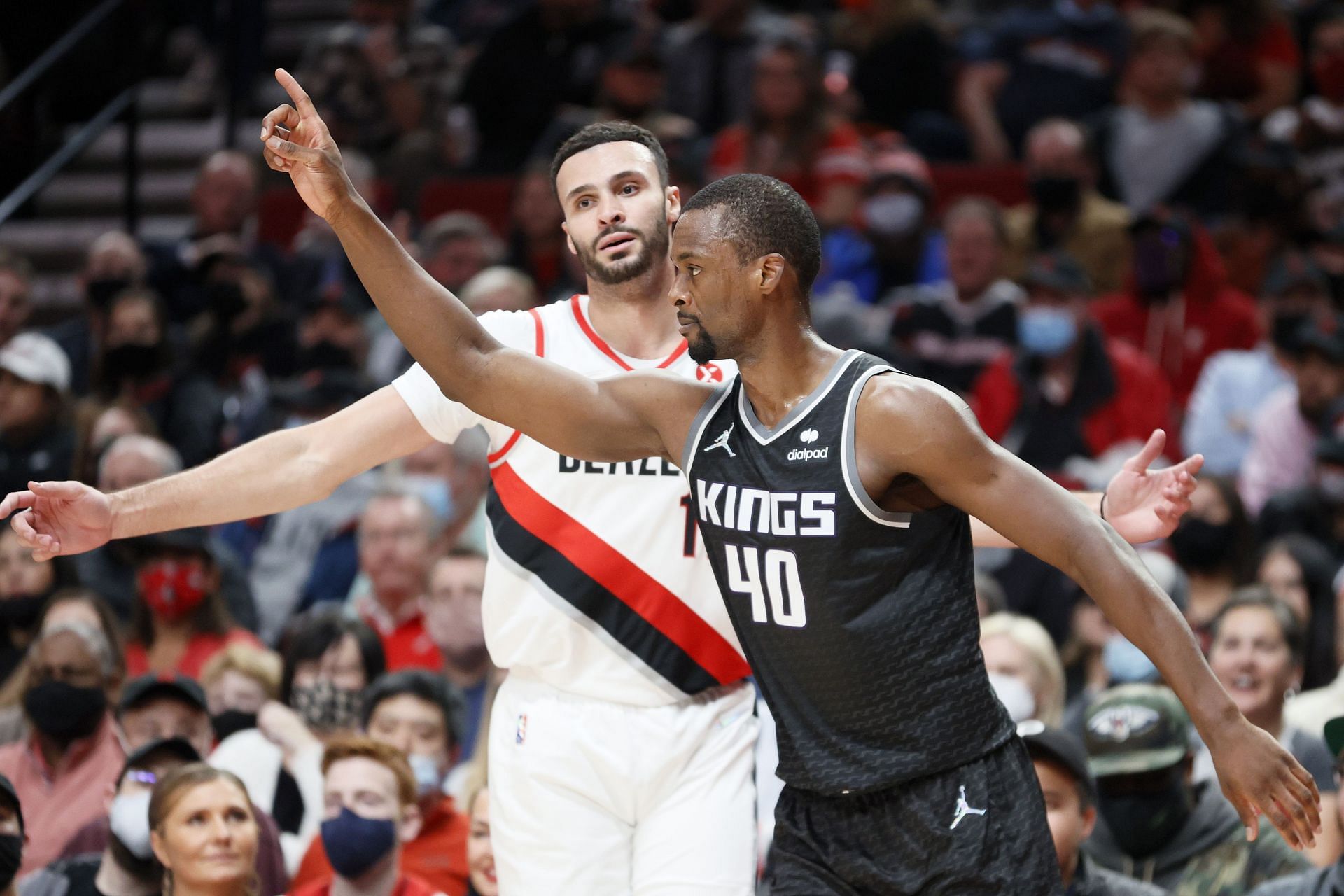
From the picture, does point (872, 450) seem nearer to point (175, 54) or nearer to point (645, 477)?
point (645, 477)

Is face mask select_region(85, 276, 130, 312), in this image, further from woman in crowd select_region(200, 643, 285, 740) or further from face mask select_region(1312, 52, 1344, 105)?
face mask select_region(1312, 52, 1344, 105)

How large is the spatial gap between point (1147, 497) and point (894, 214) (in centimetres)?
610

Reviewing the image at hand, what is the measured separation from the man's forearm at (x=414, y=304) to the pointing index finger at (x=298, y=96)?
0.60ft

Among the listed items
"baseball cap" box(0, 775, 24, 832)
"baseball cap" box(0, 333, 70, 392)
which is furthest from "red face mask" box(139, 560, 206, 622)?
"baseball cap" box(0, 775, 24, 832)

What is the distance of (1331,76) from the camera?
10492mm

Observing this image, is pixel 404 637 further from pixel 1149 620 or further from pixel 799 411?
pixel 1149 620

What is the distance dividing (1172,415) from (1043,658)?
2852mm

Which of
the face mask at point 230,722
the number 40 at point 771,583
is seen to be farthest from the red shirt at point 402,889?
the number 40 at point 771,583

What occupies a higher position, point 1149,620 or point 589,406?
point 589,406

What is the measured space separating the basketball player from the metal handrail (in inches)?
316

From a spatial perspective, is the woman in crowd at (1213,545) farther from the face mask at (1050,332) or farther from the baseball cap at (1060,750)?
the baseball cap at (1060,750)

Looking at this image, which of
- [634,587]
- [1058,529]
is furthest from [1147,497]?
[634,587]

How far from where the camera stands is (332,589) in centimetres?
862

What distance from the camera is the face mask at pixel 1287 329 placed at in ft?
28.5
